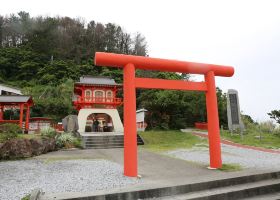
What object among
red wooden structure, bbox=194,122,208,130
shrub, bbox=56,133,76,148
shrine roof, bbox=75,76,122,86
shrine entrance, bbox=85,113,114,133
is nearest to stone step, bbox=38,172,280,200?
shrub, bbox=56,133,76,148

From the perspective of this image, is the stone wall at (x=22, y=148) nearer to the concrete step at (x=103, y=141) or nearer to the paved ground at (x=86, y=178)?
the paved ground at (x=86, y=178)

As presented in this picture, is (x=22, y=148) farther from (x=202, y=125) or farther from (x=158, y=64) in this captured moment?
(x=202, y=125)

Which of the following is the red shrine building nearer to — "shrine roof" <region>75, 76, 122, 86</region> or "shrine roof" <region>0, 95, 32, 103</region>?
"shrine roof" <region>75, 76, 122, 86</region>

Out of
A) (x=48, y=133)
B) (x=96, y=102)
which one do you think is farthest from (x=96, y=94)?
(x=48, y=133)

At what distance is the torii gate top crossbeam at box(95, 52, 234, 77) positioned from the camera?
577 cm

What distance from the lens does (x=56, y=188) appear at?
4570 millimetres

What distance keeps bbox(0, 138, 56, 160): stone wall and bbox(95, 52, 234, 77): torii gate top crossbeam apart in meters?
5.20

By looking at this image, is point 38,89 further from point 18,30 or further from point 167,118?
point 18,30

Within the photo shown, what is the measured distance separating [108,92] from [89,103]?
2264mm

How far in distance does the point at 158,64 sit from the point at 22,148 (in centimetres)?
629

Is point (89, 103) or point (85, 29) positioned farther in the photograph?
point (85, 29)

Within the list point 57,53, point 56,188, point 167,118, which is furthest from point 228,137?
point 57,53

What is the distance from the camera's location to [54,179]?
5387mm

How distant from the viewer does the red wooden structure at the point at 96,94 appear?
20688 mm
